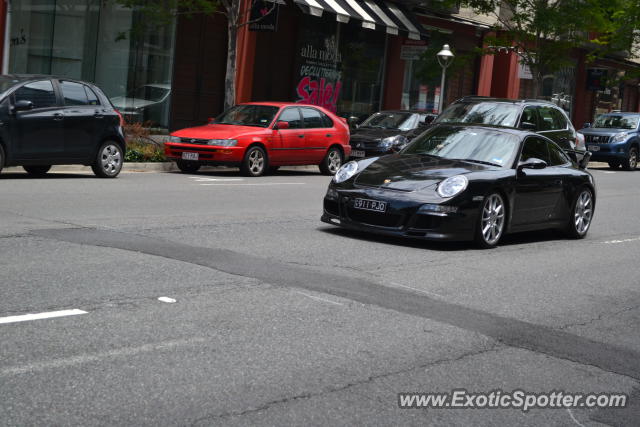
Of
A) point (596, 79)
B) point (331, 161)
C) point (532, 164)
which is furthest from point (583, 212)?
point (596, 79)

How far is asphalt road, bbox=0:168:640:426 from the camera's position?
4789 millimetres

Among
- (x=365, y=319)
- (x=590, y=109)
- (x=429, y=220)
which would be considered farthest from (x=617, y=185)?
(x=590, y=109)

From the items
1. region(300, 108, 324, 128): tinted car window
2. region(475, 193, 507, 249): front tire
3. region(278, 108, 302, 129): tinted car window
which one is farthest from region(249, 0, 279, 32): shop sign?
region(475, 193, 507, 249): front tire

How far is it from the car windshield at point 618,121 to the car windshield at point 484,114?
50.2 feet

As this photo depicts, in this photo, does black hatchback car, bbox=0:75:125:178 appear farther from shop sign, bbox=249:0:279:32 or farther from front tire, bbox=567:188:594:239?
shop sign, bbox=249:0:279:32

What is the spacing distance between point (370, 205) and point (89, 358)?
550 centimetres

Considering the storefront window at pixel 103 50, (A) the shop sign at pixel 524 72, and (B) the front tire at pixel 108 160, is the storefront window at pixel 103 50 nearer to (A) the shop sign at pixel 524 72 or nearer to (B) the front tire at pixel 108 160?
(B) the front tire at pixel 108 160

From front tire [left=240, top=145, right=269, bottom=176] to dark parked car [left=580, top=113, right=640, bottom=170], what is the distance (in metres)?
16.4

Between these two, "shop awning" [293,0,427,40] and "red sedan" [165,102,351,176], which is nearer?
"red sedan" [165,102,351,176]

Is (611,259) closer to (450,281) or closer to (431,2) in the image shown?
(450,281)

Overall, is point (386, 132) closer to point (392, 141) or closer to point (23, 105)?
point (392, 141)

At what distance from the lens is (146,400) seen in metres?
4.63

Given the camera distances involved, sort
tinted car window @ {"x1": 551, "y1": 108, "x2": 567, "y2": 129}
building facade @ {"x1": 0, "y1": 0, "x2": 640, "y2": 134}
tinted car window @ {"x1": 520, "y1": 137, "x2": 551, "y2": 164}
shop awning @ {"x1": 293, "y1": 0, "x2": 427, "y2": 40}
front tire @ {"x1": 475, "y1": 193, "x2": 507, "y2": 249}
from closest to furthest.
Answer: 1. front tire @ {"x1": 475, "y1": 193, "x2": 507, "y2": 249}
2. tinted car window @ {"x1": 520, "y1": 137, "x2": 551, "y2": 164}
3. tinted car window @ {"x1": 551, "y1": 108, "x2": 567, "y2": 129}
4. building facade @ {"x1": 0, "y1": 0, "x2": 640, "y2": 134}
5. shop awning @ {"x1": 293, "y1": 0, "x2": 427, "y2": 40}

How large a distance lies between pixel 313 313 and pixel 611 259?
5.44 metres
